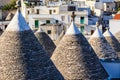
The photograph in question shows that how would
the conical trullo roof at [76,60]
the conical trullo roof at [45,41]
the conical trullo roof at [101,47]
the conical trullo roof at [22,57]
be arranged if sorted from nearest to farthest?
the conical trullo roof at [22,57]
the conical trullo roof at [76,60]
the conical trullo roof at [101,47]
the conical trullo roof at [45,41]

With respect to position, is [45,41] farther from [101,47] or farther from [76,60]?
[76,60]

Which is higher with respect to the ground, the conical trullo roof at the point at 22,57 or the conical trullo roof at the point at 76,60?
the conical trullo roof at the point at 22,57

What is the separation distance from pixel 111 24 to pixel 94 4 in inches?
1009

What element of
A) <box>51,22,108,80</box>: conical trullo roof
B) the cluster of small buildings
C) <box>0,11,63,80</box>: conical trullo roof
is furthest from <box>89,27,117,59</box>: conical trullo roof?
<box>0,11,63,80</box>: conical trullo roof

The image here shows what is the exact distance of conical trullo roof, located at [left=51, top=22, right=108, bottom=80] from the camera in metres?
15.3

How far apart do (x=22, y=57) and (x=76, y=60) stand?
3.43m

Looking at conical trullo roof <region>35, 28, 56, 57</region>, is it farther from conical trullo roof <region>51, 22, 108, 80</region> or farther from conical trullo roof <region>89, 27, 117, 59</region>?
conical trullo roof <region>51, 22, 108, 80</region>

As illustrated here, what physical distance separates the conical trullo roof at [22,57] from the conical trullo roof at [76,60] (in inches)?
101

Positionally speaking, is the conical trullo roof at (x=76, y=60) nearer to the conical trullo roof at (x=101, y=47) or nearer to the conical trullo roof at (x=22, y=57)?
the conical trullo roof at (x=22, y=57)

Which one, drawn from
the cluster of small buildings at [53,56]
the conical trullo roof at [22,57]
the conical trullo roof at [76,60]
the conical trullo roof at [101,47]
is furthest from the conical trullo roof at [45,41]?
the conical trullo roof at [22,57]

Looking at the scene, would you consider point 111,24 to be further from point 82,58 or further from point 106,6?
point 106,6

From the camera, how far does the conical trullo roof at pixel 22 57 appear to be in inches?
483

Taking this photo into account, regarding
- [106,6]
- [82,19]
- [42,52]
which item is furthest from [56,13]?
[42,52]

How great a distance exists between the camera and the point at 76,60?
50.4 feet
